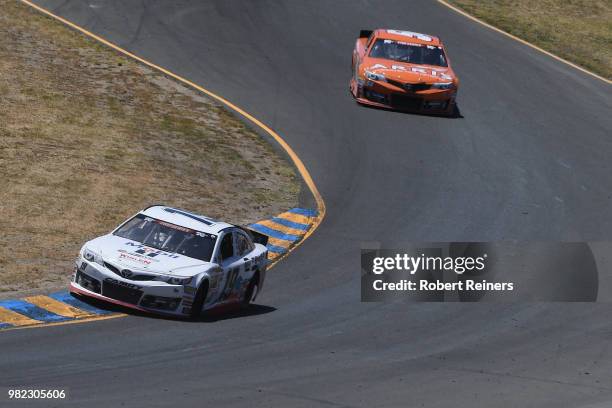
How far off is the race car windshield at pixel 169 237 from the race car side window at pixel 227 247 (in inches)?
7.2

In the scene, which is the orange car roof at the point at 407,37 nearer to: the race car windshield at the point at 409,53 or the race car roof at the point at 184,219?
the race car windshield at the point at 409,53

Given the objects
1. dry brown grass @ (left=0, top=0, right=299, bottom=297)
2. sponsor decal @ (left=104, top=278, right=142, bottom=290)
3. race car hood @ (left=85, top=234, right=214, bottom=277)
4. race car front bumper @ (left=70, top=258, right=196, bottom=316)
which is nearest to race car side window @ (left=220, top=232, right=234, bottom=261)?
race car hood @ (left=85, top=234, right=214, bottom=277)

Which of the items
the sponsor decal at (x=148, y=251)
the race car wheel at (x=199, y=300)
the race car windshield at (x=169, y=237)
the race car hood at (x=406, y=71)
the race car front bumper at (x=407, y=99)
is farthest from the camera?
the race car front bumper at (x=407, y=99)

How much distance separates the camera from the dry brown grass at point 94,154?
67.9 ft

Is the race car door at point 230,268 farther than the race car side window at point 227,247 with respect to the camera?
No

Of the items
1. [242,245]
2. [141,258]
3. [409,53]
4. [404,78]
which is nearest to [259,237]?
[242,245]

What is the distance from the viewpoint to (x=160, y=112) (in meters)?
28.6

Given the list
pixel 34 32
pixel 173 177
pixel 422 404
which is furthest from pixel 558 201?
pixel 34 32

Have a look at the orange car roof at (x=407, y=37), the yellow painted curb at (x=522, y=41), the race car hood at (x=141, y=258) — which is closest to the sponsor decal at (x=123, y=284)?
the race car hood at (x=141, y=258)

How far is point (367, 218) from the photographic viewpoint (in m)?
23.4

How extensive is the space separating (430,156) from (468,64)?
810cm

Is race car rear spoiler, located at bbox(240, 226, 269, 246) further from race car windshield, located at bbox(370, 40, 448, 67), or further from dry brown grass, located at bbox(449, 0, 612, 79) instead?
dry brown grass, located at bbox(449, 0, 612, 79)

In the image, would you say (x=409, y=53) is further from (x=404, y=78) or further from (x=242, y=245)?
(x=242, y=245)

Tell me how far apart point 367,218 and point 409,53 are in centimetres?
862
